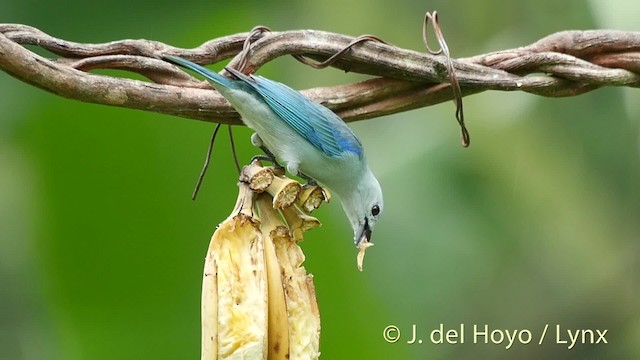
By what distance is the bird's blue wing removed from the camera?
2111mm

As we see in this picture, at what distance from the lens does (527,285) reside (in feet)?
10.5

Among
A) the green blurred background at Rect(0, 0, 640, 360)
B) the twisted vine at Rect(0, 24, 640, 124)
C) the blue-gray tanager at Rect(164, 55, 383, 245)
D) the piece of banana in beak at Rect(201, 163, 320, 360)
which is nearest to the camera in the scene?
the piece of banana in beak at Rect(201, 163, 320, 360)

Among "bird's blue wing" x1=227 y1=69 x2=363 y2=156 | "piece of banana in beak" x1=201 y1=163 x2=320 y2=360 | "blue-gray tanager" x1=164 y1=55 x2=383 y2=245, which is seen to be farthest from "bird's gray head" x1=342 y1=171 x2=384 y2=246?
"piece of banana in beak" x1=201 y1=163 x2=320 y2=360

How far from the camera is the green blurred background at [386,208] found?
230cm

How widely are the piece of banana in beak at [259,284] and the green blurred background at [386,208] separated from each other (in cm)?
52

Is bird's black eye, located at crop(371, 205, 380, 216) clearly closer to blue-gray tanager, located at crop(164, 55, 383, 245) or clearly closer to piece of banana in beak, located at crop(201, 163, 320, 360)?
blue-gray tanager, located at crop(164, 55, 383, 245)

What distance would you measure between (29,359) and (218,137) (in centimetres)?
81

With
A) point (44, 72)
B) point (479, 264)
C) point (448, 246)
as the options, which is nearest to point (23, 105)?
point (44, 72)

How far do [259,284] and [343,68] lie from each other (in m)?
0.66

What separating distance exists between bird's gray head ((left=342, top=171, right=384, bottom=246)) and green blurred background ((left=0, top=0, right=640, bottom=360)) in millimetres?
90

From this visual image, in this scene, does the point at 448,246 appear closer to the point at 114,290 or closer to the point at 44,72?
the point at 114,290

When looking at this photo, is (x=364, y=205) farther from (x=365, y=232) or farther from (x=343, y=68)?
(x=343, y=68)

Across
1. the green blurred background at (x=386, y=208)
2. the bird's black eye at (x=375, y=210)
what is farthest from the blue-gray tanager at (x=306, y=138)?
the green blurred background at (x=386, y=208)

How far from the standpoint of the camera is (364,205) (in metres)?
2.34
